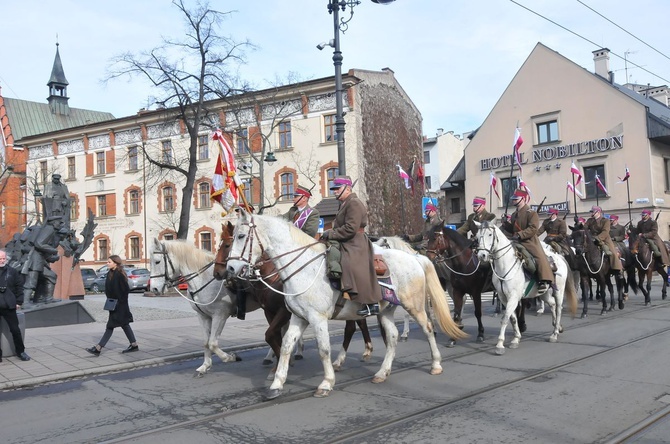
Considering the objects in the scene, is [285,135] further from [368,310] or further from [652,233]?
[368,310]

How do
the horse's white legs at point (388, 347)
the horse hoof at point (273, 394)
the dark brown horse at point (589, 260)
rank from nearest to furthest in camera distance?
the horse hoof at point (273, 394)
the horse's white legs at point (388, 347)
the dark brown horse at point (589, 260)

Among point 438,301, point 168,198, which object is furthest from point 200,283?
point 168,198

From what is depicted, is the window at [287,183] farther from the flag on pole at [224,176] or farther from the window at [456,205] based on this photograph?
the flag on pole at [224,176]

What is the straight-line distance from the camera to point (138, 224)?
4559 cm

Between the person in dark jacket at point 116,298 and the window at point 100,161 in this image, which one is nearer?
the person in dark jacket at point 116,298

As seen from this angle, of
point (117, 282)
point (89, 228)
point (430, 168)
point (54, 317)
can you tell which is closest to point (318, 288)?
point (117, 282)

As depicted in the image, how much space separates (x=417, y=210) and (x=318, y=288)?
3647 cm

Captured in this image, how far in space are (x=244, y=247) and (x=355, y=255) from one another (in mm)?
1389

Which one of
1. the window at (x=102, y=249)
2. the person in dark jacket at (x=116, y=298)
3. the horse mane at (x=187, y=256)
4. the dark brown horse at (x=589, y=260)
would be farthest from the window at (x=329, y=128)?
the horse mane at (x=187, y=256)

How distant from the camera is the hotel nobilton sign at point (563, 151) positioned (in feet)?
106

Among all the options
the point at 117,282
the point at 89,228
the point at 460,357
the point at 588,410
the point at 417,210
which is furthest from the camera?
the point at 417,210

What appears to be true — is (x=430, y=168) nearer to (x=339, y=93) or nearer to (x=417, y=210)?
(x=417, y=210)

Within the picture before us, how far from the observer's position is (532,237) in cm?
1086

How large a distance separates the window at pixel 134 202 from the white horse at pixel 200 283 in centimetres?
3916
